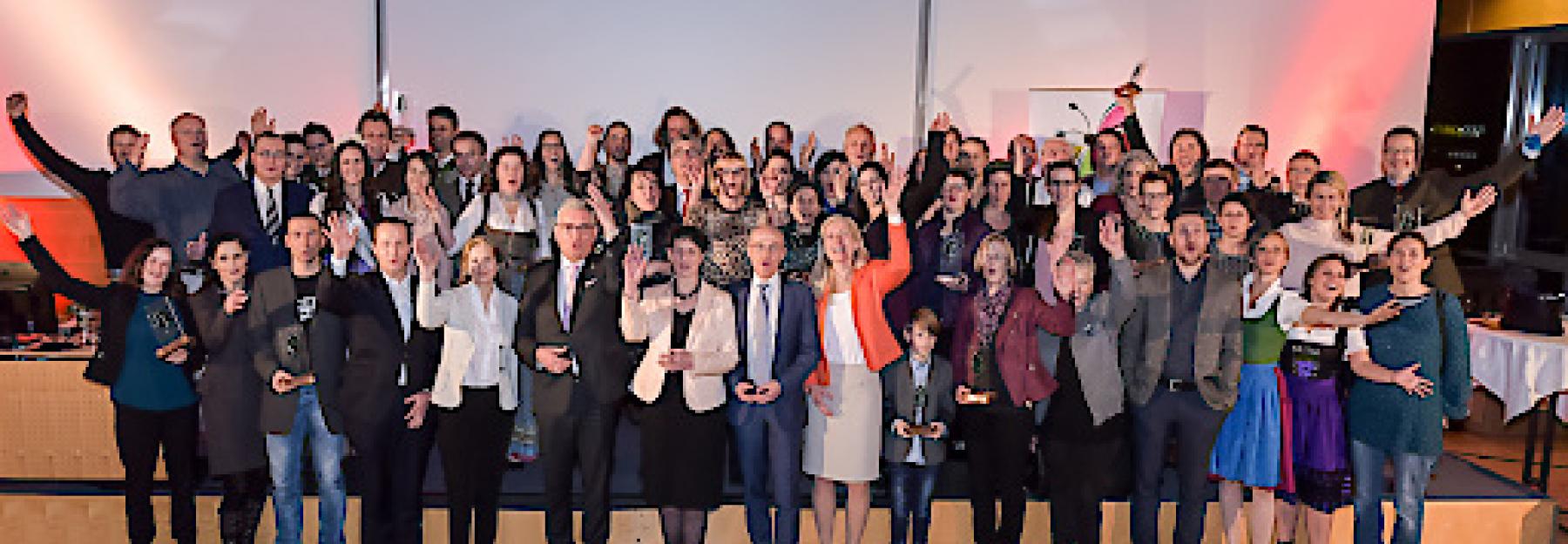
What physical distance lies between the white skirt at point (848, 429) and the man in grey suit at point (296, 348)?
1.82m

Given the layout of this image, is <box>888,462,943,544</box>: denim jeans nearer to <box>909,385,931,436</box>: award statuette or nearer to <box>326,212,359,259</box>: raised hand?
<box>909,385,931,436</box>: award statuette

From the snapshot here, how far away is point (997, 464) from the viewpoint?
4164 millimetres

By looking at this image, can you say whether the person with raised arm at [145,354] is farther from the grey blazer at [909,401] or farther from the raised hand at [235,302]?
the grey blazer at [909,401]

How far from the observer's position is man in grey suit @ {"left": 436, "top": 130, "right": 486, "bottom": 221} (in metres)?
5.36

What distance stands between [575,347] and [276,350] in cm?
114

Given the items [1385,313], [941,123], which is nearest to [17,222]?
[941,123]

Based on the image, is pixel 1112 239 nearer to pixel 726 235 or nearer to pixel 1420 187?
pixel 726 235

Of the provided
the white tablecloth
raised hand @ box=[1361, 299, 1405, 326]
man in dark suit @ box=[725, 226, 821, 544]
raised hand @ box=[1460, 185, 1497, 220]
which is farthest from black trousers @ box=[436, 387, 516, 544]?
the white tablecloth

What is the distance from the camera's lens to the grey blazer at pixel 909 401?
4.16m

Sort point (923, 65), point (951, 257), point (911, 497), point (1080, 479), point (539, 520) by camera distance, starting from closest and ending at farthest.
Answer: point (1080, 479)
point (911, 497)
point (539, 520)
point (951, 257)
point (923, 65)

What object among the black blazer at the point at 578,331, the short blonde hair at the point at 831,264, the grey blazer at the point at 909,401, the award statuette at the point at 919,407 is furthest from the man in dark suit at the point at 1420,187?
the black blazer at the point at 578,331

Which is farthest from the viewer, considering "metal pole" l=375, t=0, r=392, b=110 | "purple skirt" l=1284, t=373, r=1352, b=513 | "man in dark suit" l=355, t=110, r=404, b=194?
"metal pole" l=375, t=0, r=392, b=110

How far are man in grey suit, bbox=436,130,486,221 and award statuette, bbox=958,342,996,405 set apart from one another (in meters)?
2.71

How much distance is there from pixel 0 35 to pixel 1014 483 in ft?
23.3
